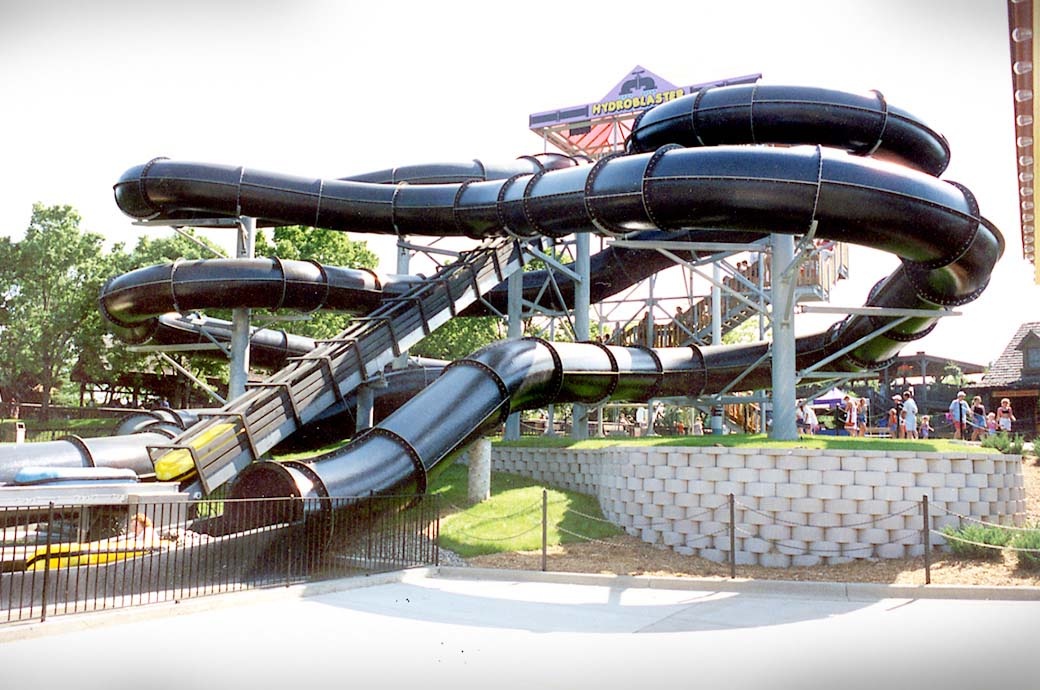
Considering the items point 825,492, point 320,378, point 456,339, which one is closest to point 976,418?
point 825,492

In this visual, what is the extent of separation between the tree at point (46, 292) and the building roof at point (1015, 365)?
142 ft

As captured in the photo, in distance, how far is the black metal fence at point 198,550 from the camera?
9734 mm

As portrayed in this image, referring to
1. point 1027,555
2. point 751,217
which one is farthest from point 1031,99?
point 1027,555

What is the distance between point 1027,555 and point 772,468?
3.72 metres

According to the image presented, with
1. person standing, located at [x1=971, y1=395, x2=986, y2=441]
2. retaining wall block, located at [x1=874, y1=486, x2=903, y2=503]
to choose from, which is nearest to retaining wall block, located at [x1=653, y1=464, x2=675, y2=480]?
retaining wall block, located at [x1=874, y1=486, x2=903, y2=503]

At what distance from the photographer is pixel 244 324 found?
23.6 m

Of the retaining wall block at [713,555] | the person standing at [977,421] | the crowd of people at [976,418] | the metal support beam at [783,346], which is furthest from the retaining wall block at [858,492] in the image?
the person standing at [977,421]

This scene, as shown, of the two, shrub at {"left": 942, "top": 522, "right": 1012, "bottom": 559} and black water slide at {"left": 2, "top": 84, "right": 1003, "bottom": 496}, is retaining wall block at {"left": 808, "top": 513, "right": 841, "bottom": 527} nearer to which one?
shrub at {"left": 942, "top": 522, "right": 1012, "bottom": 559}

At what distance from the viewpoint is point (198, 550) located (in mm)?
11070

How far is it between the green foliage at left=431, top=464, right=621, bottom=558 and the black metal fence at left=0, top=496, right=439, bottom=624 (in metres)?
0.84

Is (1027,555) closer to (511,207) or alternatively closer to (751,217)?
(751,217)

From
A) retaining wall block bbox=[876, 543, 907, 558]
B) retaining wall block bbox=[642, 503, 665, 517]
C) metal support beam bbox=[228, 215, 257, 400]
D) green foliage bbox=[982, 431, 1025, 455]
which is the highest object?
metal support beam bbox=[228, 215, 257, 400]

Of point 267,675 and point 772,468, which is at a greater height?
point 772,468

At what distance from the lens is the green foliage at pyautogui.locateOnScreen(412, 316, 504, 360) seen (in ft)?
144
